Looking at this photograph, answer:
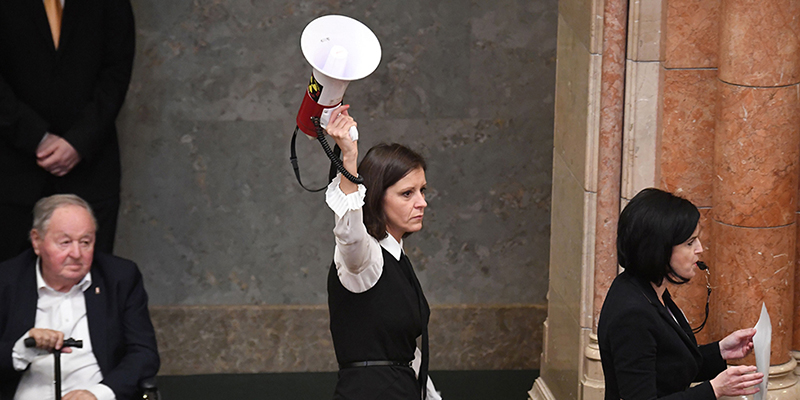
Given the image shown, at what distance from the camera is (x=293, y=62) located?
17.0ft

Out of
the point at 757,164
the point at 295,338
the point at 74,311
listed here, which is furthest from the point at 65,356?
the point at 757,164

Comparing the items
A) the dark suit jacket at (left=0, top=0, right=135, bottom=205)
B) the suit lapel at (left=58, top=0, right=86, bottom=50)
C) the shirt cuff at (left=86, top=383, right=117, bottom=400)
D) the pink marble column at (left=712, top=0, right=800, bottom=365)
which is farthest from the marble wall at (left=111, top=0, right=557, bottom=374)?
the shirt cuff at (left=86, top=383, right=117, bottom=400)

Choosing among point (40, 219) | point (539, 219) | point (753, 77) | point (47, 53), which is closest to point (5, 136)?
point (47, 53)

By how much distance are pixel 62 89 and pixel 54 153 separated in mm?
296

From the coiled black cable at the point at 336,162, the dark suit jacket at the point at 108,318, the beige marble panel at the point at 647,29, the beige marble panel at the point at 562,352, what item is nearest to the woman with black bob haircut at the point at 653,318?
the coiled black cable at the point at 336,162

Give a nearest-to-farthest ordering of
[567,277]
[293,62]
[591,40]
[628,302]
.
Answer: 1. [628,302]
2. [591,40]
3. [567,277]
4. [293,62]

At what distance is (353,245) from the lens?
261cm

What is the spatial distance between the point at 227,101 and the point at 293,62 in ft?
1.27

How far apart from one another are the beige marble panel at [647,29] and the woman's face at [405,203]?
1.32 m

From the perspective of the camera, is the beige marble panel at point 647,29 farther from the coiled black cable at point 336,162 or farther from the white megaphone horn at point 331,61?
the coiled black cable at point 336,162

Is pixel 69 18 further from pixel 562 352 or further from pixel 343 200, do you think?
pixel 562 352

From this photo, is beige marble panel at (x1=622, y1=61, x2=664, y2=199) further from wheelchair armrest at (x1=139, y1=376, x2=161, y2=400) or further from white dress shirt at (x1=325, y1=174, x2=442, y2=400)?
wheelchair armrest at (x1=139, y1=376, x2=161, y2=400)

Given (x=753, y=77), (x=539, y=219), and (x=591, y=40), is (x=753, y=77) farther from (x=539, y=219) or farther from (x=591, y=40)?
(x=539, y=219)

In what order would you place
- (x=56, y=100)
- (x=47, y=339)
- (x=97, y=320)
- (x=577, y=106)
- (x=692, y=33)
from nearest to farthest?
(x=47, y=339) → (x=97, y=320) → (x=692, y=33) → (x=577, y=106) → (x=56, y=100)
